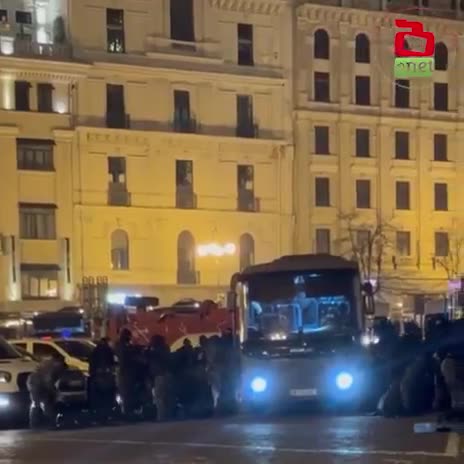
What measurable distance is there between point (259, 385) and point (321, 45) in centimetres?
4636

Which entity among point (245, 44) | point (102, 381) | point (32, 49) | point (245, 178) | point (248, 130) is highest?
point (245, 44)

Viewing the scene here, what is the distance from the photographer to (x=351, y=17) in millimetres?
65875

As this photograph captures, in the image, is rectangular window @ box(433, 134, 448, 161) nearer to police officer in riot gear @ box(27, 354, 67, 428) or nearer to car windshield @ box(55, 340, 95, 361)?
car windshield @ box(55, 340, 95, 361)

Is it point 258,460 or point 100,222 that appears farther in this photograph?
point 100,222

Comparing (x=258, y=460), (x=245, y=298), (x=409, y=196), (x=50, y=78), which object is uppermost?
(x=50, y=78)

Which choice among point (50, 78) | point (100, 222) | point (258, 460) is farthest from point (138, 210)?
point (258, 460)

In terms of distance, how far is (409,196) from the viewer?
68.3 metres

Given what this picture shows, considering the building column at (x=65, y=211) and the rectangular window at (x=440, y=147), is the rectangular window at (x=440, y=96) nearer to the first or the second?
the rectangular window at (x=440, y=147)

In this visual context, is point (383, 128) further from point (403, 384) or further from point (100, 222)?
point (403, 384)

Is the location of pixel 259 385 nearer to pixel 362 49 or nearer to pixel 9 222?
pixel 9 222

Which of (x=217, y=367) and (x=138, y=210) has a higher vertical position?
(x=138, y=210)

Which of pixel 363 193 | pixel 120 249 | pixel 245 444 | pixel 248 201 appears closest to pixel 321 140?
pixel 363 193

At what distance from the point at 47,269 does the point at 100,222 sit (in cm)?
364

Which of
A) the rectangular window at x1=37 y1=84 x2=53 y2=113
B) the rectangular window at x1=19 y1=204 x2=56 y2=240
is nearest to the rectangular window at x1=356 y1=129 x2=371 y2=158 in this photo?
the rectangular window at x1=37 y1=84 x2=53 y2=113
